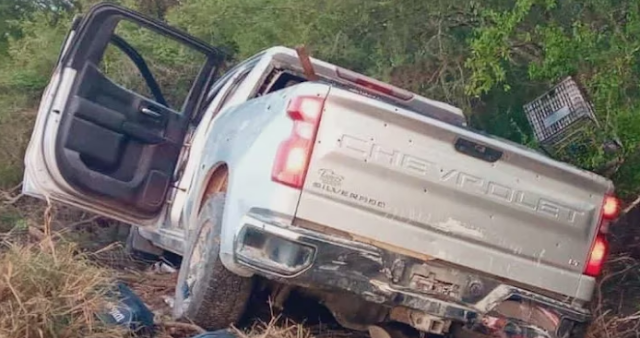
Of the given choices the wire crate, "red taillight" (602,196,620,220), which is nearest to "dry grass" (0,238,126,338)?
"red taillight" (602,196,620,220)

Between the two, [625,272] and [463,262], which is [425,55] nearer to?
[625,272]

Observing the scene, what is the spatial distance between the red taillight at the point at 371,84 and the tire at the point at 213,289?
1.52m

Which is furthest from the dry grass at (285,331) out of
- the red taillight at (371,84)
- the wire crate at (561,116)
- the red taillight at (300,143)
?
the wire crate at (561,116)

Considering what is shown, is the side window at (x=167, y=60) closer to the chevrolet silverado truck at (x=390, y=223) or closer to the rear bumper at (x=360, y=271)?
the chevrolet silverado truck at (x=390, y=223)

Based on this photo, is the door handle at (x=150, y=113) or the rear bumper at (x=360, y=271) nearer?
the rear bumper at (x=360, y=271)

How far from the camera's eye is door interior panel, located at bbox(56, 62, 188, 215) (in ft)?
21.7

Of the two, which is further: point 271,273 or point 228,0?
point 228,0

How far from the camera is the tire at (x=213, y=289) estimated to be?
5129 mm

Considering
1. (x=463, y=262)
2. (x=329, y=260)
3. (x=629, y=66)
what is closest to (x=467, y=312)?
(x=463, y=262)

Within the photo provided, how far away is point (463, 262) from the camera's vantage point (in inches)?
190

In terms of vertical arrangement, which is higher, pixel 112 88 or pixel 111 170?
pixel 112 88

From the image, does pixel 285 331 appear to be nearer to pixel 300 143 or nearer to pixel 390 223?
pixel 390 223

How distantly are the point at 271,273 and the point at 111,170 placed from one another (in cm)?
248

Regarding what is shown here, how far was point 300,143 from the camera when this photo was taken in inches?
183
